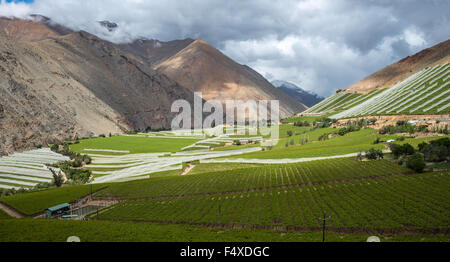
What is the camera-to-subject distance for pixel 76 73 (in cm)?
15012

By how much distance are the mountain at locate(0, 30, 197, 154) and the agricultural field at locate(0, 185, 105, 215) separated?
166ft

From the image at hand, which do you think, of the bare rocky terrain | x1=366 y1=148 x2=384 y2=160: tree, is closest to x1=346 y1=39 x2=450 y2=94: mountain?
x1=366 y1=148 x2=384 y2=160: tree

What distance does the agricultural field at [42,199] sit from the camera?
125 ft

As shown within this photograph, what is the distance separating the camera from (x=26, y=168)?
67688mm

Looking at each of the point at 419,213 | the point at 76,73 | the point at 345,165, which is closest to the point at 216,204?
the point at 419,213

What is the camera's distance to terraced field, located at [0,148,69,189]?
59281 millimetres

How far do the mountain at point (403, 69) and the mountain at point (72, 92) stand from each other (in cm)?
11872

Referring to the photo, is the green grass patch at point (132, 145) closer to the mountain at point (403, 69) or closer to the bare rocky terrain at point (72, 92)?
the bare rocky terrain at point (72, 92)

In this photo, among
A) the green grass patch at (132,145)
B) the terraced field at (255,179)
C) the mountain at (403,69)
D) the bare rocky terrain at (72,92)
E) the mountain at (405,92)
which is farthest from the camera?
the mountain at (403,69)

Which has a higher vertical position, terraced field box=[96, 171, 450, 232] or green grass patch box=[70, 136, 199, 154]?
green grass patch box=[70, 136, 199, 154]

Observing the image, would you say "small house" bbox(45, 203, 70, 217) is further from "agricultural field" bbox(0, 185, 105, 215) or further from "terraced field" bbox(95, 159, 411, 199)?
"terraced field" bbox(95, 159, 411, 199)

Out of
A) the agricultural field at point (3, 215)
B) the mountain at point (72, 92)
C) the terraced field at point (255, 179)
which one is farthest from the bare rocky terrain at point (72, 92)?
the terraced field at point (255, 179)

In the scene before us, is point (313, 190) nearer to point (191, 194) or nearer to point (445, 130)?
point (191, 194)

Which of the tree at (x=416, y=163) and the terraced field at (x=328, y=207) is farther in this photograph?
the tree at (x=416, y=163)
